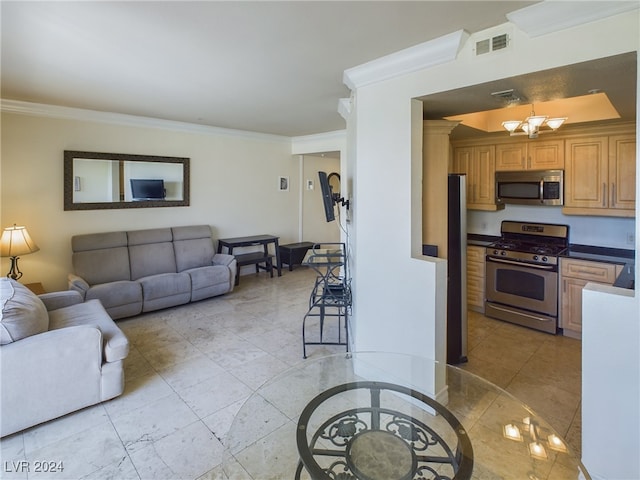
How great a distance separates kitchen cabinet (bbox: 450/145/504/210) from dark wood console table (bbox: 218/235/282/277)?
3.20 m

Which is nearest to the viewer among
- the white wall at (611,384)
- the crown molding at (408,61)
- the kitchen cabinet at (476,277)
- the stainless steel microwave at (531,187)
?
the white wall at (611,384)

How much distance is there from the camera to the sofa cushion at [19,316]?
7.15 ft

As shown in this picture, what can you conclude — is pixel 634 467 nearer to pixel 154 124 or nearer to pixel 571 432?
pixel 571 432

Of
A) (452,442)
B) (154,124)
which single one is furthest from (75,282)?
(452,442)

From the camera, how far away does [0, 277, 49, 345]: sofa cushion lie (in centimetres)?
218

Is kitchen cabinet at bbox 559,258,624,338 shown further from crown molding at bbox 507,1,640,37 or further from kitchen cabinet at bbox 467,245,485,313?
crown molding at bbox 507,1,640,37

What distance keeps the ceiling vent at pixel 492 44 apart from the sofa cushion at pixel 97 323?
3161 millimetres

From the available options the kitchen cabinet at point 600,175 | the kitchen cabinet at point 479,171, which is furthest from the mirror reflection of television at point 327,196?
the kitchen cabinet at point 600,175

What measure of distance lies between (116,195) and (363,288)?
12.5 feet

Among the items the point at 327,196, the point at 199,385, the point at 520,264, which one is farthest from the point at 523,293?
the point at 199,385

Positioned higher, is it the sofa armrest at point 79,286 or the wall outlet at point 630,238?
the wall outlet at point 630,238

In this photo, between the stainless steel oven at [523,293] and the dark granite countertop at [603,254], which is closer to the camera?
the dark granite countertop at [603,254]

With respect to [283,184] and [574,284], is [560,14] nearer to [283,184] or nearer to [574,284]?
[574,284]

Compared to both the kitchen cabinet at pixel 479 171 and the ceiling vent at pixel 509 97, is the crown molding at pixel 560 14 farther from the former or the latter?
the kitchen cabinet at pixel 479 171
